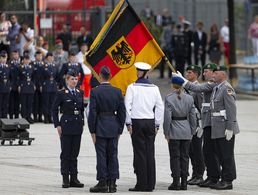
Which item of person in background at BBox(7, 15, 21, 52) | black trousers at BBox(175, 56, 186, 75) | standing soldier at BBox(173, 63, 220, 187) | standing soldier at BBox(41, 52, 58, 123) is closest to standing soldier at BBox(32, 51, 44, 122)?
standing soldier at BBox(41, 52, 58, 123)

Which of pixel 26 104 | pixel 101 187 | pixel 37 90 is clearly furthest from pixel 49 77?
pixel 101 187

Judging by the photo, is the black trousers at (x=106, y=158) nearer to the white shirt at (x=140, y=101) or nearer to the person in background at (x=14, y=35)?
the white shirt at (x=140, y=101)

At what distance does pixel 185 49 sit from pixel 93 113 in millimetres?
22260

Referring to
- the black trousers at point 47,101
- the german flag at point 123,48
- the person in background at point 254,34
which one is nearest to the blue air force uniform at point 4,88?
the black trousers at point 47,101

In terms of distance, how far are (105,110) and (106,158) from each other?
0.68 metres

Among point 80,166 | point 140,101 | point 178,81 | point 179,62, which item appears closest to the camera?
point 140,101

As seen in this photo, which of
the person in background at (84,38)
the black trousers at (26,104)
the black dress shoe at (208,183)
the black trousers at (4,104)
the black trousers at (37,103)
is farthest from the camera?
the person in background at (84,38)

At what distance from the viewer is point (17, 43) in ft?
111

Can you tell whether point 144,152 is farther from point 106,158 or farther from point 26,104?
point 26,104

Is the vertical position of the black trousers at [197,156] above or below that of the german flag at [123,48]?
below

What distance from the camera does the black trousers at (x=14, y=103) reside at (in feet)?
100

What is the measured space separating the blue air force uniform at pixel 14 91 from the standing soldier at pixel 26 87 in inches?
4.6

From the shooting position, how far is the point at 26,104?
30406 mm

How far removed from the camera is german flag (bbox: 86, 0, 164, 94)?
19438 mm
